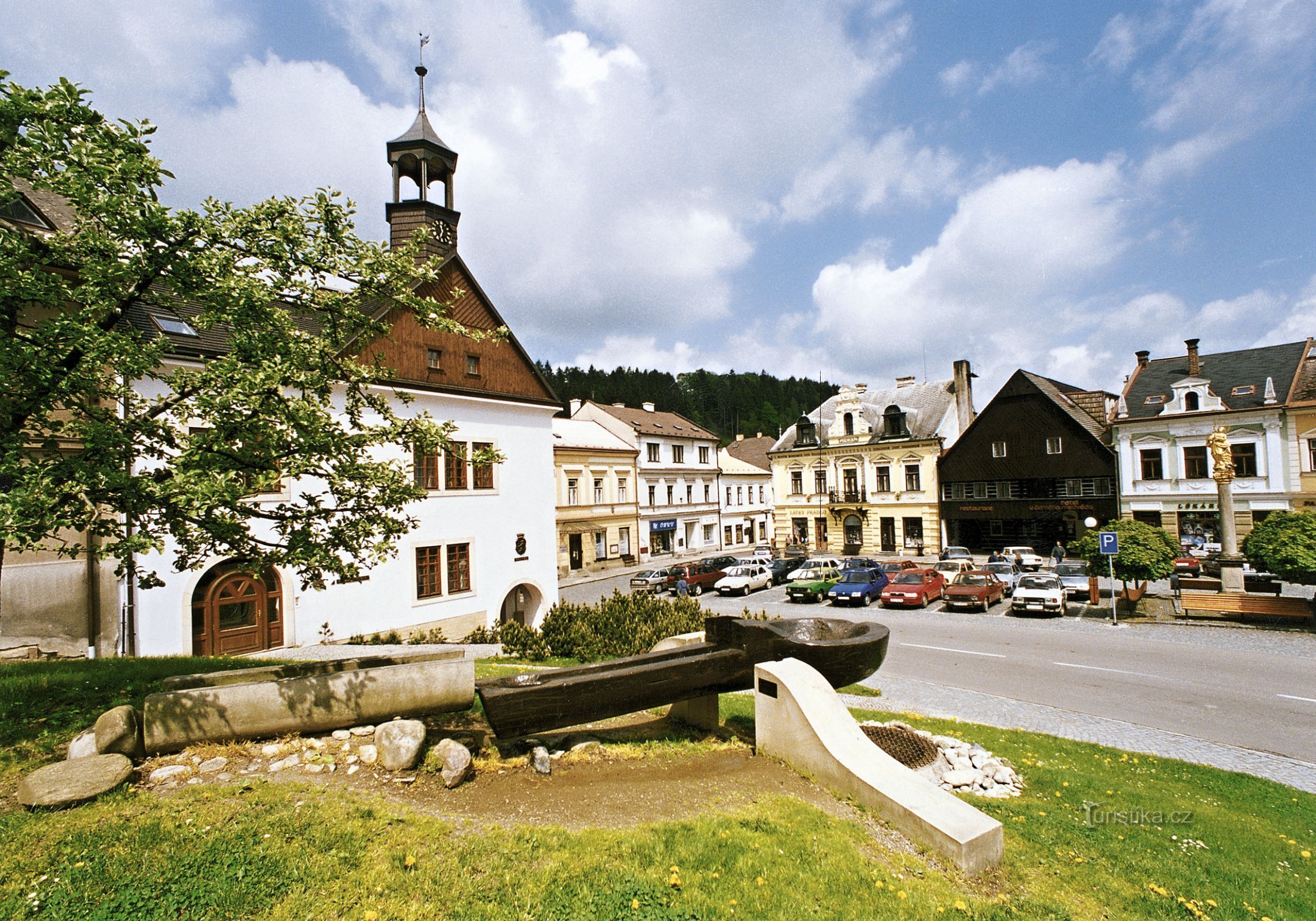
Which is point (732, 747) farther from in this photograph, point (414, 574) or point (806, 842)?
point (414, 574)

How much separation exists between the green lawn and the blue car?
64.6 feet

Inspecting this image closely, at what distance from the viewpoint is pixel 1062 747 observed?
9719 millimetres

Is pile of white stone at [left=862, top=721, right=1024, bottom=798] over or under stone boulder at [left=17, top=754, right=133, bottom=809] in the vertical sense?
under

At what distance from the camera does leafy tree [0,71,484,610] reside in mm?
5754

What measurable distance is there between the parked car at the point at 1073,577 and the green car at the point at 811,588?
29.0 feet

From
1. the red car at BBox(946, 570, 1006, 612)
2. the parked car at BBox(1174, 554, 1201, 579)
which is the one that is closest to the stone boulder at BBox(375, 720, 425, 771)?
the red car at BBox(946, 570, 1006, 612)

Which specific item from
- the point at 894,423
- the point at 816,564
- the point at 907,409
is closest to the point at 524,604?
the point at 816,564

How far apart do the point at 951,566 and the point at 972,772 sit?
82.1ft

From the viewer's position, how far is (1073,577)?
27.3 meters

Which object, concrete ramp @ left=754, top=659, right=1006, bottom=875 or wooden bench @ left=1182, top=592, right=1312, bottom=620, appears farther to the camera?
wooden bench @ left=1182, top=592, right=1312, bottom=620

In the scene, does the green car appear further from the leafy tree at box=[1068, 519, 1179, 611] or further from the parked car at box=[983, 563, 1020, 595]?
the leafy tree at box=[1068, 519, 1179, 611]

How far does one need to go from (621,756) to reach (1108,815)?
543 cm

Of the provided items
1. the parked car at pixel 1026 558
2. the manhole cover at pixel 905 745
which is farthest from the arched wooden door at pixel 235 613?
the parked car at pixel 1026 558

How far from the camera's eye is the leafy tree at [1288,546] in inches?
729
